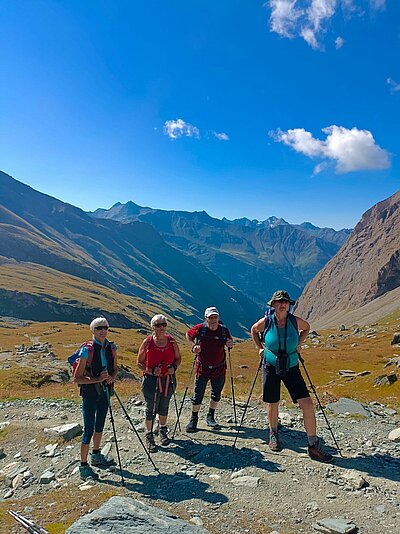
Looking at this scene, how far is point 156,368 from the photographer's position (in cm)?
1205

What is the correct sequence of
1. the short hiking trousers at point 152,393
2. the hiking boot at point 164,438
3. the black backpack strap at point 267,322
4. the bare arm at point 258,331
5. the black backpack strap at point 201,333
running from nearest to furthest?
1. the black backpack strap at point 267,322
2. the bare arm at point 258,331
3. the short hiking trousers at point 152,393
4. the hiking boot at point 164,438
5. the black backpack strap at point 201,333

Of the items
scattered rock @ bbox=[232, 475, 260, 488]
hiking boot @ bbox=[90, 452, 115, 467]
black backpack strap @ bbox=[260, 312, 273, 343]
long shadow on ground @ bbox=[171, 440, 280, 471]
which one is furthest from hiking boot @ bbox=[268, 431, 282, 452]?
hiking boot @ bbox=[90, 452, 115, 467]

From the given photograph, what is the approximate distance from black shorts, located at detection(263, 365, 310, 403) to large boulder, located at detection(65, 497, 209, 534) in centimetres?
436

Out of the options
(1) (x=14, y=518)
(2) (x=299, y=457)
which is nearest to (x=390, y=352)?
(2) (x=299, y=457)

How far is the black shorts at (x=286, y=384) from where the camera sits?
35.6 ft

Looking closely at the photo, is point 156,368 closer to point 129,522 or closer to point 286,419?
point 129,522

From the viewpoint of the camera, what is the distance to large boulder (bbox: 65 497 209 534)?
741 cm

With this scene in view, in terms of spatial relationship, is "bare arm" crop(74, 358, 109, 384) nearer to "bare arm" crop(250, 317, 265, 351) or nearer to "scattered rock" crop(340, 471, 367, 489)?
"bare arm" crop(250, 317, 265, 351)

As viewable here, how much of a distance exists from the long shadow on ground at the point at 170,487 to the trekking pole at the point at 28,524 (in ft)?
7.80

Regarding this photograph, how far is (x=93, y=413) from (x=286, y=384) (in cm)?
557

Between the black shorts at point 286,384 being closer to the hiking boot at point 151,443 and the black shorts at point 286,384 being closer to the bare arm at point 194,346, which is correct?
the bare arm at point 194,346

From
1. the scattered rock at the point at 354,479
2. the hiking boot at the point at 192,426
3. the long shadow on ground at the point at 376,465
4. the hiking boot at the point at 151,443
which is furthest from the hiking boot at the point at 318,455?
the hiking boot at the point at 151,443

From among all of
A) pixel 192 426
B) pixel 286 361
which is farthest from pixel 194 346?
pixel 286 361

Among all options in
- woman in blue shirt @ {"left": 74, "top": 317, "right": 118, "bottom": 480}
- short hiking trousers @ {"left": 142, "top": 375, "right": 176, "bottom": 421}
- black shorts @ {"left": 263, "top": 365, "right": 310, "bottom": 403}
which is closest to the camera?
woman in blue shirt @ {"left": 74, "top": 317, "right": 118, "bottom": 480}
